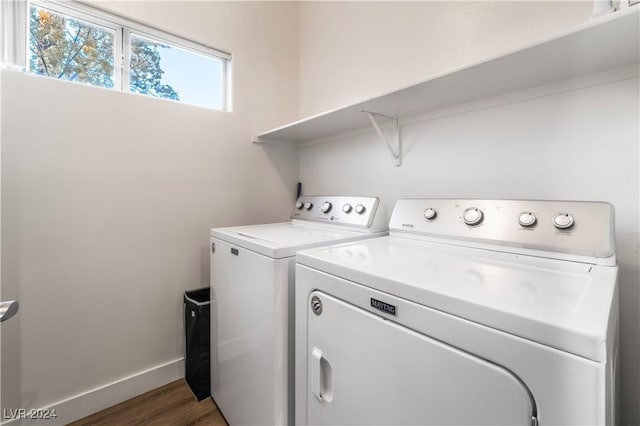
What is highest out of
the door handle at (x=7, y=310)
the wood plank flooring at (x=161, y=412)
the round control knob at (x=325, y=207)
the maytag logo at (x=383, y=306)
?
the round control knob at (x=325, y=207)

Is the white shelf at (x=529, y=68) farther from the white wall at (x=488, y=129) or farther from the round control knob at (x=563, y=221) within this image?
the round control knob at (x=563, y=221)

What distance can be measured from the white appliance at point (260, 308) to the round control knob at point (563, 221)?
0.70m

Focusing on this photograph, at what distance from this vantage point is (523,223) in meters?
0.94

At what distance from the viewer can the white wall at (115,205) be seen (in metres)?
1.31

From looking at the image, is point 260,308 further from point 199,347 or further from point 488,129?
point 488,129

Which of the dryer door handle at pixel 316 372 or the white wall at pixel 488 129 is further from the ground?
the white wall at pixel 488 129

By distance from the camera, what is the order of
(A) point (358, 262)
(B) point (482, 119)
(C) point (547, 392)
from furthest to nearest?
(B) point (482, 119) < (A) point (358, 262) < (C) point (547, 392)

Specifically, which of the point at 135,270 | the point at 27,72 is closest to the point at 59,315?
the point at 135,270

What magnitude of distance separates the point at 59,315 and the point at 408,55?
7.42ft

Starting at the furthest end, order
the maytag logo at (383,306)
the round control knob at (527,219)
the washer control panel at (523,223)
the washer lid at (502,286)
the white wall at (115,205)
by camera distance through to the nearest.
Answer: the white wall at (115,205), the round control knob at (527,219), the washer control panel at (523,223), the maytag logo at (383,306), the washer lid at (502,286)

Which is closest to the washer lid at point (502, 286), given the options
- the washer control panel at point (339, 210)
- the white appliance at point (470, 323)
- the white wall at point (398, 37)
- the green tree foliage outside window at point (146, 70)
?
the white appliance at point (470, 323)

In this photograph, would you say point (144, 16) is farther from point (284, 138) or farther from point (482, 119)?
point (482, 119)

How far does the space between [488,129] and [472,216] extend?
1.52 ft

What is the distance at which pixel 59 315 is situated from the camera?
4.58 ft
